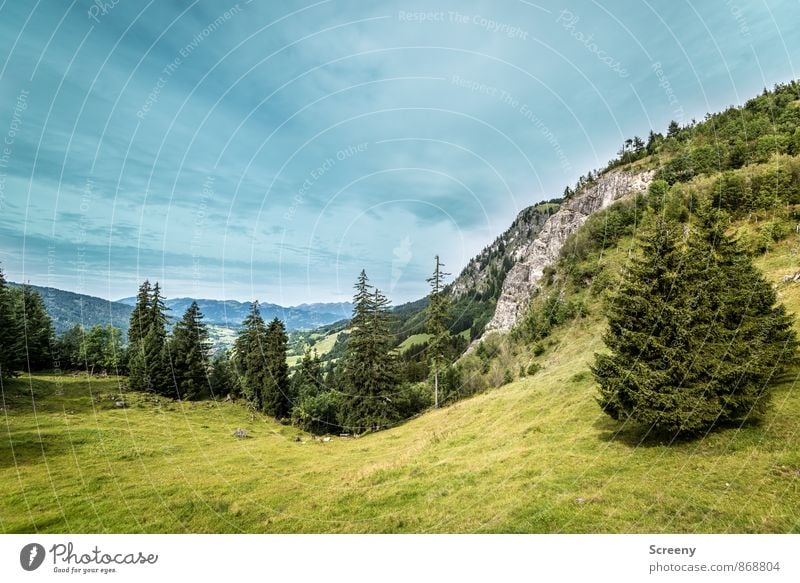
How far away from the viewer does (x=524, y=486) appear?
1175 cm

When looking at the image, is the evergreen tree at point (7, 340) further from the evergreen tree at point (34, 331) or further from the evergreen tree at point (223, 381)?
the evergreen tree at point (223, 381)

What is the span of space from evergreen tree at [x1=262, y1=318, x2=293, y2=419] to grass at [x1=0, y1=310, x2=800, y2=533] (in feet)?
72.2

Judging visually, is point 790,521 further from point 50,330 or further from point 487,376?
point 50,330

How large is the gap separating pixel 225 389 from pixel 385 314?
34652 millimetres

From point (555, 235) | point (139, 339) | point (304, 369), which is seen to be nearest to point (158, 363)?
point (139, 339)

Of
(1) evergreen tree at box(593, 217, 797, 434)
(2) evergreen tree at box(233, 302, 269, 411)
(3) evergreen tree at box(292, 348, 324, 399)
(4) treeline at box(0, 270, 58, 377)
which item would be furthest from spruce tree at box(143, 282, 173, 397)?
(1) evergreen tree at box(593, 217, 797, 434)

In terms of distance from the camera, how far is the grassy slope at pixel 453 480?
9.27m

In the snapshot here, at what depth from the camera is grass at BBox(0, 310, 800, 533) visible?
9.27 m

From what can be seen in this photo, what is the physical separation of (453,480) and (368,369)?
97.8ft

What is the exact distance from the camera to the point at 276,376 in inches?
1969

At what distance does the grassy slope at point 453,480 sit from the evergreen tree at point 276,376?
2172 cm

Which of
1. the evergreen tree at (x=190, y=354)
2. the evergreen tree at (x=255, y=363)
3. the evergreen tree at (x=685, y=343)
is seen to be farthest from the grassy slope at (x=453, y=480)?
the evergreen tree at (x=190, y=354)

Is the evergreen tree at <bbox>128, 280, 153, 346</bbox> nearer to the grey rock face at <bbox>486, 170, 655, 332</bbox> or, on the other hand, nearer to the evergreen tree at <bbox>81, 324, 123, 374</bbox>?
the evergreen tree at <bbox>81, 324, 123, 374</bbox>
